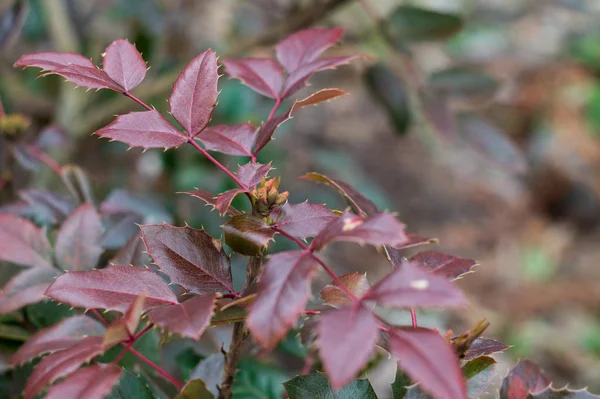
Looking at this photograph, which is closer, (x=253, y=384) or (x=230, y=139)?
(x=230, y=139)

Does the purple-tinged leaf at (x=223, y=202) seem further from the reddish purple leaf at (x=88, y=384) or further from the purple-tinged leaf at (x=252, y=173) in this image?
the reddish purple leaf at (x=88, y=384)

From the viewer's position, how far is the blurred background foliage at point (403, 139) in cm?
115

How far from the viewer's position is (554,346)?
221 centimetres

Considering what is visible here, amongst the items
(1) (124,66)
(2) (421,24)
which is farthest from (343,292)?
(2) (421,24)

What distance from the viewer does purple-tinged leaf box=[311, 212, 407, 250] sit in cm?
41

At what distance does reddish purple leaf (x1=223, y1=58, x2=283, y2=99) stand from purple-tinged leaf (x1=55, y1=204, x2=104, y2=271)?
0.76 feet

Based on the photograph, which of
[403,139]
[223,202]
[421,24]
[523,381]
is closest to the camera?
[223,202]

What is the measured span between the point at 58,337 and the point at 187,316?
210mm

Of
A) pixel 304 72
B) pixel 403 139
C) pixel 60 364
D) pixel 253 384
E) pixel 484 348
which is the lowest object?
pixel 403 139

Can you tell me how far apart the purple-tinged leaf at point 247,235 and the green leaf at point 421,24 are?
821 mm

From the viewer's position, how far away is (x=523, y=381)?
58cm

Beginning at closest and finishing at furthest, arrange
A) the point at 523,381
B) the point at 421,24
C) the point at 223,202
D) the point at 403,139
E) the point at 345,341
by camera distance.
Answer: the point at 345,341 < the point at 223,202 < the point at 523,381 < the point at 421,24 < the point at 403,139

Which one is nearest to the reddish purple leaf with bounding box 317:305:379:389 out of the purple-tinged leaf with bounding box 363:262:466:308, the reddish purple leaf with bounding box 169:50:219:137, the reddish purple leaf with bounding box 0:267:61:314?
the purple-tinged leaf with bounding box 363:262:466:308

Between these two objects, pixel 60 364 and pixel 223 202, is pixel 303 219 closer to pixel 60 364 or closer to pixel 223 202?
pixel 223 202
